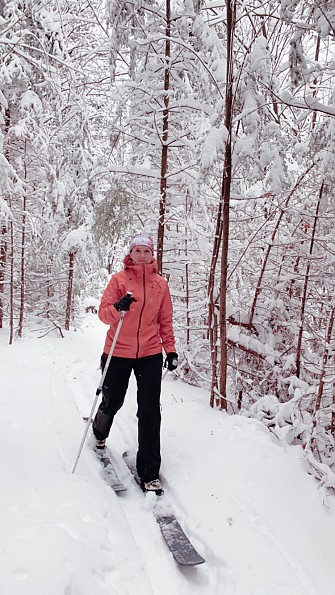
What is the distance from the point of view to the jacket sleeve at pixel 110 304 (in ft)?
13.6

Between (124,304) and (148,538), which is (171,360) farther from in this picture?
(148,538)

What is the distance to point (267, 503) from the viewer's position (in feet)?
11.6

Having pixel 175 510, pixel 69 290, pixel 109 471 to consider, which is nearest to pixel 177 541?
pixel 175 510

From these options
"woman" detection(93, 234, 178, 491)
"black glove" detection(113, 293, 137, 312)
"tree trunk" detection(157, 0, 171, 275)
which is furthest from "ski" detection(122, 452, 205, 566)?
"tree trunk" detection(157, 0, 171, 275)

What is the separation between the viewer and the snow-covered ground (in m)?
2.57

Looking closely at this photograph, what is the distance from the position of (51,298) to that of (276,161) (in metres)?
12.9

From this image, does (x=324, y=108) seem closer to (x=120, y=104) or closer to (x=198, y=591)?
(x=198, y=591)

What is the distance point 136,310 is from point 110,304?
0.87 feet

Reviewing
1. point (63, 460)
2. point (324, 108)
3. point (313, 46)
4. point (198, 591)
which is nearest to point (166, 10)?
point (313, 46)

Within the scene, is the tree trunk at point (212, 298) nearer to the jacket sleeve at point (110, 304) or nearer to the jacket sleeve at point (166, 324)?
the jacket sleeve at point (166, 324)

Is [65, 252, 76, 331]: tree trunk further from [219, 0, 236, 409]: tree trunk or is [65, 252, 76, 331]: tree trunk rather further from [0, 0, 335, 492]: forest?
[219, 0, 236, 409]: tree trunk

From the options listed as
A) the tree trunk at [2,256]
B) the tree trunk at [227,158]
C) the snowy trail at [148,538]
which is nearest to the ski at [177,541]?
the snowy trail at [148,538]

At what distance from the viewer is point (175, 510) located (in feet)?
11.8

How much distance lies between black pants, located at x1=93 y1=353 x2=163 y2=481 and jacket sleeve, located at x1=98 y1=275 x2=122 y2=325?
41cm
